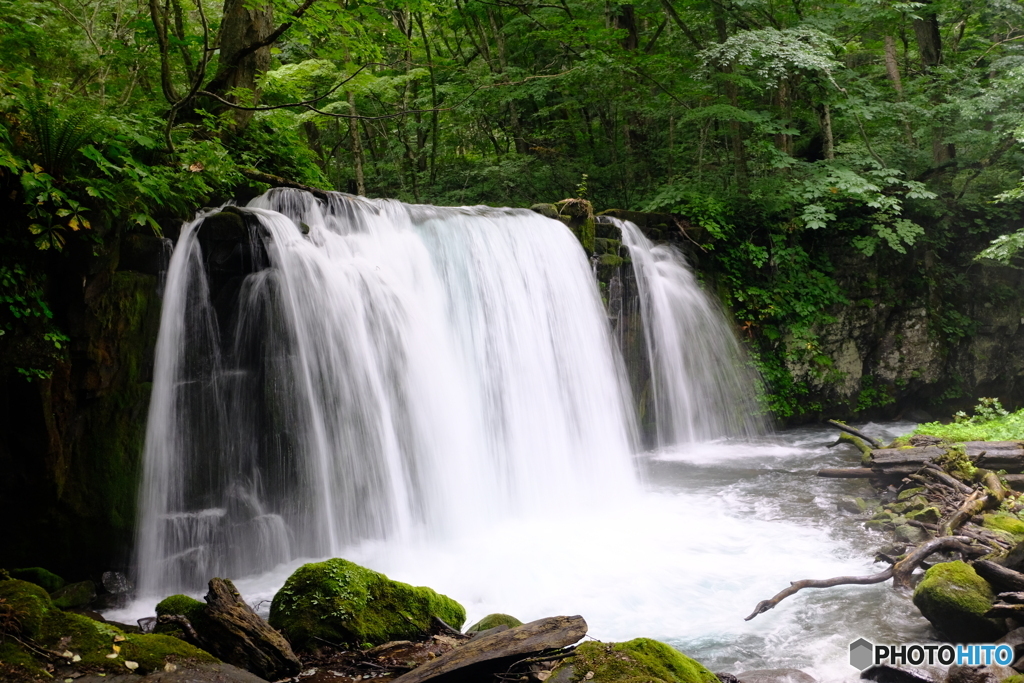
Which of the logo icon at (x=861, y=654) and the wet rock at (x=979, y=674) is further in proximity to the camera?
the logo icon at (x=861, y=654)

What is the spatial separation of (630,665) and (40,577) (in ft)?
16.0

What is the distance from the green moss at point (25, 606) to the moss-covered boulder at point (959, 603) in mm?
5405

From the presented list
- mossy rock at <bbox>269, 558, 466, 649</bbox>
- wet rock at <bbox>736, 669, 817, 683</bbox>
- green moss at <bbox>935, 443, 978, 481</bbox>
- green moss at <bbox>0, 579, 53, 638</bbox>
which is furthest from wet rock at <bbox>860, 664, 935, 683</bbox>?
green moss at <bbox>0, 579, 53, 638</bbox>

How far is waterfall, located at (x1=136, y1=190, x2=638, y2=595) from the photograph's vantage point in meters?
6.59

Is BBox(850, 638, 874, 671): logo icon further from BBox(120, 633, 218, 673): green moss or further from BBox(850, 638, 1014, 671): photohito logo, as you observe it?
BBox(120, 633, 218, 673): green moss

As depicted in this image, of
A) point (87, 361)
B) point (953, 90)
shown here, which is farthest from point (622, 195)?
point (87, 361)

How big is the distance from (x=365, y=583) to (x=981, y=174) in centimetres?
1554

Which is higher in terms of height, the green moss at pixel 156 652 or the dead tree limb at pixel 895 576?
the green moss at pixel 156 652

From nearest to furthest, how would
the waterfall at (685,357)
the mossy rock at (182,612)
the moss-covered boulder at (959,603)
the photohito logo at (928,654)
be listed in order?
the photohito logo at (928,654)
the mossy rock at (182,612)
the moss-covered boulder at (959,603)
the waterfall at (685,357)

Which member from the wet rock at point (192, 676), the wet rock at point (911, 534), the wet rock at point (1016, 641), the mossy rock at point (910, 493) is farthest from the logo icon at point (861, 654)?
the wet rock at point (192, 676)

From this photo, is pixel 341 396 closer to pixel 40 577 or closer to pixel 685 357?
pixel 40 577

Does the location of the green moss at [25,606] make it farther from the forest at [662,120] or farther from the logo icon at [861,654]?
the logo icon at [861,654]

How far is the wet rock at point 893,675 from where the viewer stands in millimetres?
4016

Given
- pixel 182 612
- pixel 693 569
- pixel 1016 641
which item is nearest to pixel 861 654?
pixel 1016 641
